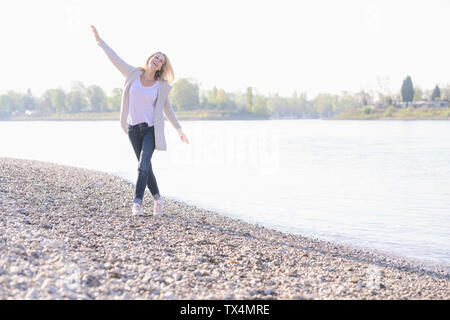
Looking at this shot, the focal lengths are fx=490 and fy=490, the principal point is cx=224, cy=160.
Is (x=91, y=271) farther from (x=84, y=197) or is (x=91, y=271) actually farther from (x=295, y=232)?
(x=295, y=232)

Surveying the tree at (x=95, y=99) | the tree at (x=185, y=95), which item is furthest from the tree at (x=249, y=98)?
the tree at (x=95, y=99)

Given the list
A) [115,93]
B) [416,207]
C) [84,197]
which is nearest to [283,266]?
[84,197]

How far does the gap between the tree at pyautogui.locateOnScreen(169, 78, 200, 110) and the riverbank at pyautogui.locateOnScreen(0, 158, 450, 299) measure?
160 m

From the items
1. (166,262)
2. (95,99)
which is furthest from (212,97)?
(166,262)

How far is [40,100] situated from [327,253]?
196 m

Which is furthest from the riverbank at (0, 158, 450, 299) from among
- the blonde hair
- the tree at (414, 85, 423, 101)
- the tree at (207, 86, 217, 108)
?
the tree at (414, 85, 423, 101)

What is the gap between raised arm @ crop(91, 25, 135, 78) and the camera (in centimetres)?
765

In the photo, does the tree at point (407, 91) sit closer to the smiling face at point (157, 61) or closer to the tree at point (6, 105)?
the tree at point (6, 105)

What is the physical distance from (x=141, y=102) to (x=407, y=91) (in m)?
163

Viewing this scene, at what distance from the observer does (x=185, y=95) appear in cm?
16725

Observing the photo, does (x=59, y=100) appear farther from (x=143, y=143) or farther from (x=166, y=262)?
(x=166, y=262)

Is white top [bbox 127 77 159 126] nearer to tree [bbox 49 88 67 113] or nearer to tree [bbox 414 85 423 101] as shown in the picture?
tree [bbox 414 85 423 101]

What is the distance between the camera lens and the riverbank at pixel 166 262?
4.62 meters

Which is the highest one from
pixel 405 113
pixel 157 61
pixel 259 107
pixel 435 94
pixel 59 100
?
pixel 59 100
